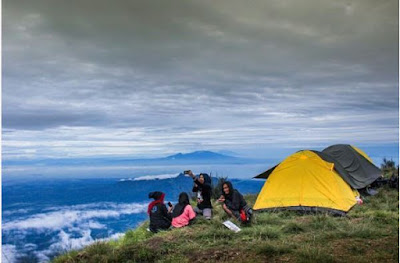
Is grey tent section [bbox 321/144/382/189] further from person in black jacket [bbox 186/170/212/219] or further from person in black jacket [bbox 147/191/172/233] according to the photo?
person in black jacket [bbox 147/191/172/233]

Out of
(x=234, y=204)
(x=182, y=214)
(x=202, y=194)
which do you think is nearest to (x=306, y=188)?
(x=234, y=204)

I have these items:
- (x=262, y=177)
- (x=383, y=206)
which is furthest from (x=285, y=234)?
(x=262, y=177)

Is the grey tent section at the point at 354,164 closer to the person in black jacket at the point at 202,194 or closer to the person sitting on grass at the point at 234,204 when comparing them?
the person sitting on grass at the point at 234,204

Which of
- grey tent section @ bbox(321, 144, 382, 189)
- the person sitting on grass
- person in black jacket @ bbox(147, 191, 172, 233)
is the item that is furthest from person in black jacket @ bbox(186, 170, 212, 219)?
grey tent section @ bbox(321, 144, 382, 189)

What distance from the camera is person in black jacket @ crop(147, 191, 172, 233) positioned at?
1055cm

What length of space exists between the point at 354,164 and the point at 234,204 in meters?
7.44

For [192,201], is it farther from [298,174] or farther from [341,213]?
[341,213]

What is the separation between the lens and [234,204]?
11.0 m

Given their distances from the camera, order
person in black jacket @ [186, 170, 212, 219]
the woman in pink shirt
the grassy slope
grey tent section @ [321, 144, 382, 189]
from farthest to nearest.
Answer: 1. grey tent section @ [321, 144, 382, 189]
2. person in black jacket @ [186, 170, 212, 219]
3. the woman in pink shirt
4. the grassy slope

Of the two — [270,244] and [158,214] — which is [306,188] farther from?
[270,244]

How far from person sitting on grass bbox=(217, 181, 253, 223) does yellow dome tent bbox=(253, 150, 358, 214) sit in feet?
4.81

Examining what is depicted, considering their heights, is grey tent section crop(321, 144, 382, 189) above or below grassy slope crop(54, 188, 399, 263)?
above

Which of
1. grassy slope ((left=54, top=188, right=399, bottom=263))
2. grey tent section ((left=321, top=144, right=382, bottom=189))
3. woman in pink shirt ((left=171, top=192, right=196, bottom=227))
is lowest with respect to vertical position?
grassy slope ((left=54, top=188, right=399, bottom=263))

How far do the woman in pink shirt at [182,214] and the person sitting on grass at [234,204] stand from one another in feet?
3.13
